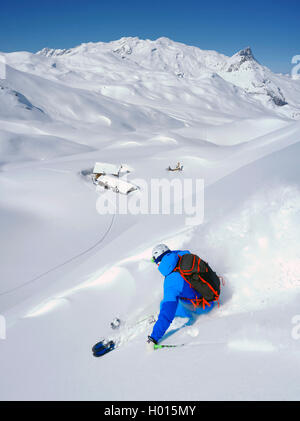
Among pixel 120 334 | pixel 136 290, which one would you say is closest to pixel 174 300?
pixel 120 334

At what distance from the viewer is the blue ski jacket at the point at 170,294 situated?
2.56m

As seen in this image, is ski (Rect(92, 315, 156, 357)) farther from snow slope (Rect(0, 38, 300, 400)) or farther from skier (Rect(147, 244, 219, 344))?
skier (Rect(147, 244, 219, 344))

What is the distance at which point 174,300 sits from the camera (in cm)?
264

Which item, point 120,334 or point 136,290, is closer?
point 120,334

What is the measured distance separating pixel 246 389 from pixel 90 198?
8.86 metres

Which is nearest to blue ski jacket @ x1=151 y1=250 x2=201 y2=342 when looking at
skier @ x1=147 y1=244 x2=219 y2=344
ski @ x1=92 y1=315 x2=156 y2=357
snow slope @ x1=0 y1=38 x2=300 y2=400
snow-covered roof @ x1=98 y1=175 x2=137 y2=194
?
skier @ x1=147 y1=244 x2=219 y2=344

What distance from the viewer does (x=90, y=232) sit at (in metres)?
7.94

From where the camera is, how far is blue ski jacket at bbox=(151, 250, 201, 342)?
101 inches

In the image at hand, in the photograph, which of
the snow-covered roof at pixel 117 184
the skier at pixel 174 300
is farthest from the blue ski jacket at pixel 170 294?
the snow-covered roof at pixel 117 184

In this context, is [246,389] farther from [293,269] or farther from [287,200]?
[287,200]

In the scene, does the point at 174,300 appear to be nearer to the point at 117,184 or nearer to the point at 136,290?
the point at 136,290

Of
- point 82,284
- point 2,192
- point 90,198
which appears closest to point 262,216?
point 82,284

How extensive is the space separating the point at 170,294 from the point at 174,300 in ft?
0.23

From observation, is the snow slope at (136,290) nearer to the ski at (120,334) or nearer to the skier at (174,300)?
the ski at (120,334)
